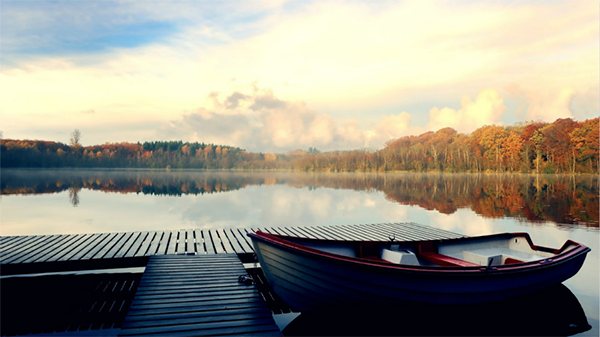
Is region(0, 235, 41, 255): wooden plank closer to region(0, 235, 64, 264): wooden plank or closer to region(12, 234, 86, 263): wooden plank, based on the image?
region(0, 235, 64, 264): wooden plank

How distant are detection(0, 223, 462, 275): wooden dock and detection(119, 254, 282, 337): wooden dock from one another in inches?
43.6

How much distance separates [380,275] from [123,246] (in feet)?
19.0

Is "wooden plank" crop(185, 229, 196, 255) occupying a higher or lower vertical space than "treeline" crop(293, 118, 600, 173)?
lower

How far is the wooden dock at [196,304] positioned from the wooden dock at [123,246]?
1.11 meters

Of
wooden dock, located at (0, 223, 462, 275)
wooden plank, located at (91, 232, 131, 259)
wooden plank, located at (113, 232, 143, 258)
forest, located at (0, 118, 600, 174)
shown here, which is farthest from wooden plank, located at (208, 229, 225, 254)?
forest, located at (0, 118, 600, 174)

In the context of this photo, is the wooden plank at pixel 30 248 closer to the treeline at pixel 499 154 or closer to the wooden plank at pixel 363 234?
the wooden plank at pixel 363 234

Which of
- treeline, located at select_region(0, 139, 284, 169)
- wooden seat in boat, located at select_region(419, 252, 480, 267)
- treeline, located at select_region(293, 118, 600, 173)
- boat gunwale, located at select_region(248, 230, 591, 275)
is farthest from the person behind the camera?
treeline, located at select_region(0, 139, 284, 169)

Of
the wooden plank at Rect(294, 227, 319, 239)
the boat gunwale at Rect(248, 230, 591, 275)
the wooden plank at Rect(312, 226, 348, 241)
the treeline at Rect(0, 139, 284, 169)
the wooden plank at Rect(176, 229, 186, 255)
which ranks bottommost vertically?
the wooden plank at Rect(312, 226, 348, 241)

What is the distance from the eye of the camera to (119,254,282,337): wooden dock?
14.1 ft

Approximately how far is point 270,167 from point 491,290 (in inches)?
4745

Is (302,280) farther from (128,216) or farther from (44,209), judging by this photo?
(44,209)

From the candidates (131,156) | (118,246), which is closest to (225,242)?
(118,246)

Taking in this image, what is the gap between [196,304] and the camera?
4.98 metres

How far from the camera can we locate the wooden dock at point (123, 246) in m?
7.00
